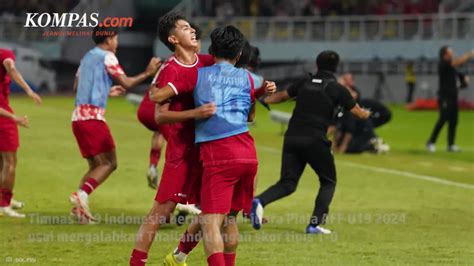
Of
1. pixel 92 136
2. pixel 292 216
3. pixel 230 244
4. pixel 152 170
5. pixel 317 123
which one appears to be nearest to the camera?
pixel 230 244

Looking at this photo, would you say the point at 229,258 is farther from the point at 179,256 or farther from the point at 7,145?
the point at 7,145

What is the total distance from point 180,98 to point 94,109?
14.1 ft

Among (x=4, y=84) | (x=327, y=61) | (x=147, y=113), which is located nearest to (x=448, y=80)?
(x=147, y=113)

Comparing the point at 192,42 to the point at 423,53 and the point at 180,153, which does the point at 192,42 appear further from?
the point at 423,53

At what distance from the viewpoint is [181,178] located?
904cm

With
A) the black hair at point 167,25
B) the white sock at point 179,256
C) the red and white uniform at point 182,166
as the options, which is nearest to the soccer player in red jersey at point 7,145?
the white sock at point 179,256

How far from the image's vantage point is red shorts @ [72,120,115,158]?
1280 centimetres

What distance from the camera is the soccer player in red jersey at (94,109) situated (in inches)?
502

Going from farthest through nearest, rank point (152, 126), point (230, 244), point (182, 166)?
point (152, 126)
point (182, 166)
point (230, 244)

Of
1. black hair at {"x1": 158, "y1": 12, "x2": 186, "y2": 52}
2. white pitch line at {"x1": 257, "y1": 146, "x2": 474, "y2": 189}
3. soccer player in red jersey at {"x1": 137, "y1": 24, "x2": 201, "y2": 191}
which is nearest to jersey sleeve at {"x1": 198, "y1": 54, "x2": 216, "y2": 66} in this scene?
black hair at {"x1": 158, "y1": 12, "x2": 186, "y2": 52}

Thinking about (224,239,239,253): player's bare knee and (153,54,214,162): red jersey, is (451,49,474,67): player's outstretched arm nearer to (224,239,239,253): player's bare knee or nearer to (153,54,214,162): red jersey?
(153,54,214,162): red jersey

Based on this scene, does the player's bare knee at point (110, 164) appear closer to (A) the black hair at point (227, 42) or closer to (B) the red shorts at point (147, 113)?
(B) the red shorts at point (147, 113)

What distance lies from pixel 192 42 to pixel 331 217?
5162 millimetres

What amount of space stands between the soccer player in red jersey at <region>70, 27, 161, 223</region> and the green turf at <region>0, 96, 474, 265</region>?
45 cm
